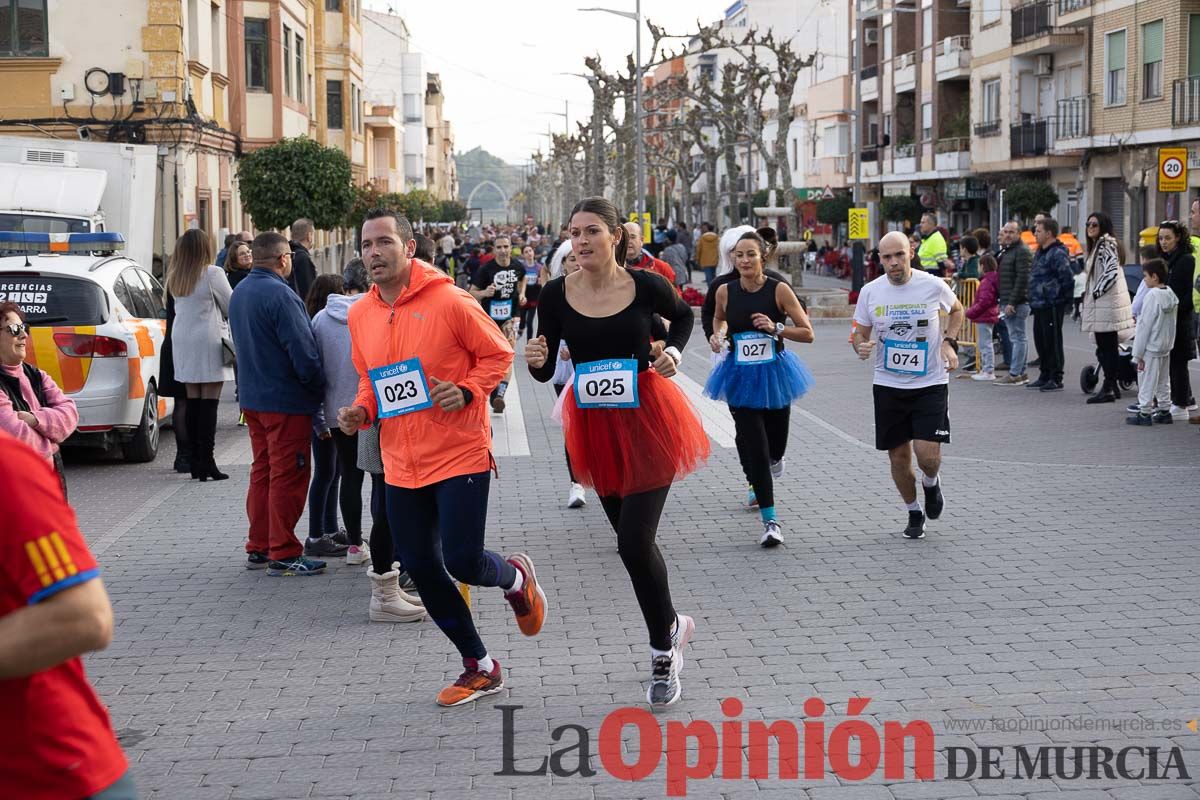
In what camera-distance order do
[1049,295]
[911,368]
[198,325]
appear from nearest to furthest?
[911,368] < [198,325] < [1049,295]

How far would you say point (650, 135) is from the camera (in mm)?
83000

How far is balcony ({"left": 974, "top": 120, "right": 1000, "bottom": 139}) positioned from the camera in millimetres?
52281

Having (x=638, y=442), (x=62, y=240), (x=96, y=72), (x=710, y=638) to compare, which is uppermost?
(x=96, y=72)

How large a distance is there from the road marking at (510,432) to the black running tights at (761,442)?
133 inches

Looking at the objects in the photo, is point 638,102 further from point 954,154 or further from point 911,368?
point 911,368

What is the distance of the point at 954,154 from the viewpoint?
184 ft

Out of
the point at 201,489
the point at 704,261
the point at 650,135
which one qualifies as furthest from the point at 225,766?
the point at 650,135

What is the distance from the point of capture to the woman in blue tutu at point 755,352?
9758 mm

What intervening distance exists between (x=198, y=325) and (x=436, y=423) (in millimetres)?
6446

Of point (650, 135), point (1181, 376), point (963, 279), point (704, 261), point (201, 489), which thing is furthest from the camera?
point (650, 135)

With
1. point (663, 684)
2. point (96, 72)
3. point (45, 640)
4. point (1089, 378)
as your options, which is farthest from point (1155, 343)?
point (96, 72)

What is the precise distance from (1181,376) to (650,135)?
69.4m

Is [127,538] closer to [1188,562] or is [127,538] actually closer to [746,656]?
[746,656]

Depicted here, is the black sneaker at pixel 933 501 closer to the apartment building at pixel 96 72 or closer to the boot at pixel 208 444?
the boot at pixel 208 444
